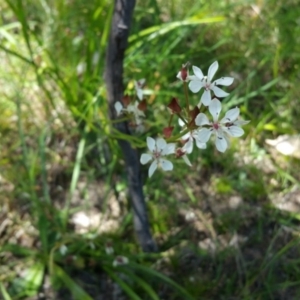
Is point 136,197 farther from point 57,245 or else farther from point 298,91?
point 298,91

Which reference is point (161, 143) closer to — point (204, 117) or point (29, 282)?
point (204, 117)

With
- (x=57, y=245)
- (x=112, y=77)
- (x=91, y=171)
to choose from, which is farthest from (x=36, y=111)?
(x=112, y=77)

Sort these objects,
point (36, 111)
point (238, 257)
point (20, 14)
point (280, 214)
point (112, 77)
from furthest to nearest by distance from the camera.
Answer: point (36, 111)
point (280, 214)
point (238, 257)
point (20, 14)
point (112, 77)

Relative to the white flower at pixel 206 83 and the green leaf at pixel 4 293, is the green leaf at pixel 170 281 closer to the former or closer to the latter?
the green leaf at pixel 4 293

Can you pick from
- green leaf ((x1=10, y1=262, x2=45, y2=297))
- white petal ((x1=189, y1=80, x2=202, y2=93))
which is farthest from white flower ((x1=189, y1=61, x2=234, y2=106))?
green leaf ((x1=10, y1=262, x2=45, y2=297))

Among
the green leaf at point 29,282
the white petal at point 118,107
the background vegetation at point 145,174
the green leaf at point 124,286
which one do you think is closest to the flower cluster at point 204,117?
the white petal at point 118,107

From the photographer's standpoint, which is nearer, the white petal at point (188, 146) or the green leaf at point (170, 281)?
the white petal at point (188, 146)
